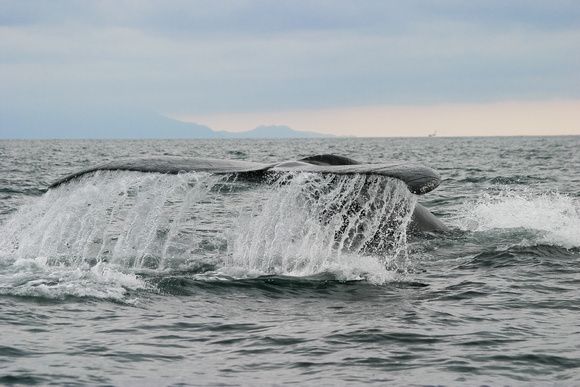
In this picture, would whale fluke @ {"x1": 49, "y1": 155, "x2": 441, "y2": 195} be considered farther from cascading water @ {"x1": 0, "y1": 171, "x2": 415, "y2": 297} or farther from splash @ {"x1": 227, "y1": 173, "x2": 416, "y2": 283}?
splash @ {"x1": 227, "y1": 173, "x2": 416, "y2": 283}

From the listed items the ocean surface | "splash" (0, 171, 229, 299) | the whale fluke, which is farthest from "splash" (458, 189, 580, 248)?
the whale fluke

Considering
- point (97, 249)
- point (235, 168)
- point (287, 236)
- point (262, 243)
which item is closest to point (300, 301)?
point (235, 168)

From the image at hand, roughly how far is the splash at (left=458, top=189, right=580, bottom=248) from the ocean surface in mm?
71

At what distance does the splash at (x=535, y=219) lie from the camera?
9.12 metres

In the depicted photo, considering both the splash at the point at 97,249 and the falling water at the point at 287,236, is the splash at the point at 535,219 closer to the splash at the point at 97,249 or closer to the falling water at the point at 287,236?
the falling water at the point at 287,236

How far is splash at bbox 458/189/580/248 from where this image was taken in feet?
29.9

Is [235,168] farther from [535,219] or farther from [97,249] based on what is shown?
[535,219]

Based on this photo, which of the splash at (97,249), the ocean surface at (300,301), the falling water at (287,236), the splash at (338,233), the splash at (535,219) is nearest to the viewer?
the ocean surface at (300,301)

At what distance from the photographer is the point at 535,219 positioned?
10.5 metres

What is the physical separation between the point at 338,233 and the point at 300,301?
1.64m

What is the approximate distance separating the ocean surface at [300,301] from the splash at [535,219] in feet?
0.23

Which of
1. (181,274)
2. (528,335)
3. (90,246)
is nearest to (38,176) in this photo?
(90,246)

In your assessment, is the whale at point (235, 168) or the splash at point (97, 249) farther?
the splash at point (97, 249)

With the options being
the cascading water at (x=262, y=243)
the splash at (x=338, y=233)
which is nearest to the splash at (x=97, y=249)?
the cascading water at (x=262, y=243)
